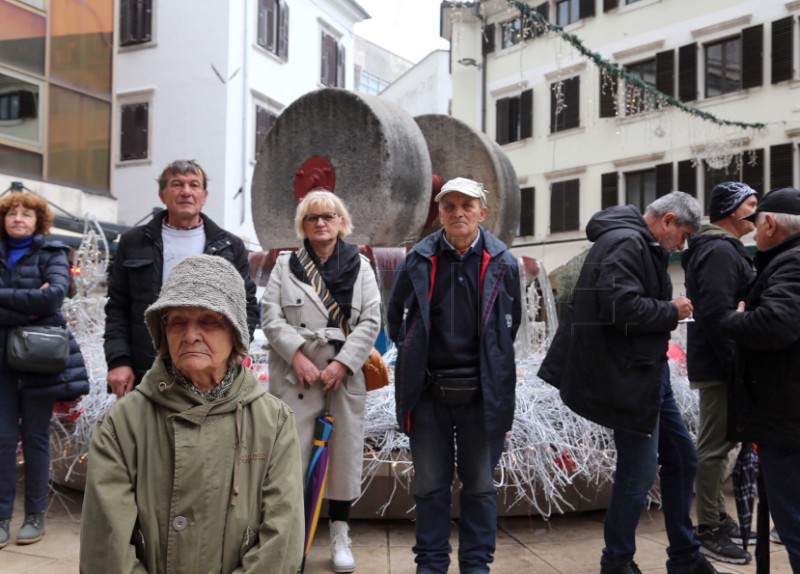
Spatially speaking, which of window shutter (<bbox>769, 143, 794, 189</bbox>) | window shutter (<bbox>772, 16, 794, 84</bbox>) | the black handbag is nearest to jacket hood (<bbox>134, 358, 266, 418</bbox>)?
the black handbag

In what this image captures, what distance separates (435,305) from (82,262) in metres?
5.48

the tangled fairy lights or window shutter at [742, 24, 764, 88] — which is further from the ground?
window shutter at [742, 24, 764, 88]

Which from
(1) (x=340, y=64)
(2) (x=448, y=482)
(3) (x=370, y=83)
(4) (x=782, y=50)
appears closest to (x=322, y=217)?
(2) (x=448, y=482)

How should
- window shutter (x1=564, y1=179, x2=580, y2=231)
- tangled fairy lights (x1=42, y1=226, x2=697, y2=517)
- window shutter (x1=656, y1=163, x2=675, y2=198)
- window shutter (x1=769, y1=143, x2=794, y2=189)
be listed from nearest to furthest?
tangled fairy lights (x1=42, y1=226, x2=697, y2=517) < window shutter (x1=769, y1=143, x2=794, y2=189) < window shutter (x1=656, y1=163, x2=675, y2=198) < window shutter (x1=564, y1=179, x2=580, y2=231)

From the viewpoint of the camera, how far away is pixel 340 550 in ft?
11.3

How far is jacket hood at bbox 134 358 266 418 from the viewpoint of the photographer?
1.95m

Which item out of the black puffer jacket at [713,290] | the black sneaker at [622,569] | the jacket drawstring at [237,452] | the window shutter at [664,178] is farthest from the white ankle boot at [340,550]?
the window shutter at [664,178]

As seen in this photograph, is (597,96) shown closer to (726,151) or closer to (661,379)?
(726,151)

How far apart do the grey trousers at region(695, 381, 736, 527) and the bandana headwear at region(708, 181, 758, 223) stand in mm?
822

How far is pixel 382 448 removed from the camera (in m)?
4.08

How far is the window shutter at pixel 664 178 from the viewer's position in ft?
62.2

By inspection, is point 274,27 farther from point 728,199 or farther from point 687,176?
point 728,199

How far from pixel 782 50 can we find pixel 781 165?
2.55 m

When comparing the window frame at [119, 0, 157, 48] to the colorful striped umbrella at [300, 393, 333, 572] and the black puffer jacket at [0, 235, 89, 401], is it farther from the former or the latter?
the colorful striped umbrella at [300, 393, 333, 572]
